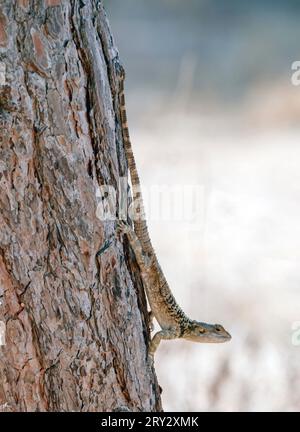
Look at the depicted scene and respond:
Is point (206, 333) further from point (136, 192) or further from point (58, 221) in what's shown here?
point (58, 221)

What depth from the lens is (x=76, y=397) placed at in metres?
2.60

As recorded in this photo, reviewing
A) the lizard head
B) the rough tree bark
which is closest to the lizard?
the lizard head

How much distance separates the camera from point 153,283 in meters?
3.18

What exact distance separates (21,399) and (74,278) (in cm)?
51

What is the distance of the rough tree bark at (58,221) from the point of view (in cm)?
239

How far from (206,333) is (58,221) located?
177 cm

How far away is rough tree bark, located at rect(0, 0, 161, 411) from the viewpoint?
2395 mm

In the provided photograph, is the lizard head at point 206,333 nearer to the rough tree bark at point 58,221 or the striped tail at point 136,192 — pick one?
the striped tail at point 136,192

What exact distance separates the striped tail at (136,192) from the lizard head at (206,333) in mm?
993

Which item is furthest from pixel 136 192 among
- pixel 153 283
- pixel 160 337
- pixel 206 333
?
pixel 206 333

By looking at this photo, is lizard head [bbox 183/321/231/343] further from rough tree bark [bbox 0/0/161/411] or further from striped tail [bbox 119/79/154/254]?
rough tree bark [bbox 0/0/161/411]

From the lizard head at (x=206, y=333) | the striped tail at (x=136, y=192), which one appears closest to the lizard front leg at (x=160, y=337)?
the lizard head at (x=206, y=333)

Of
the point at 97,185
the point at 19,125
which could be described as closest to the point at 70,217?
the point at 97,185
